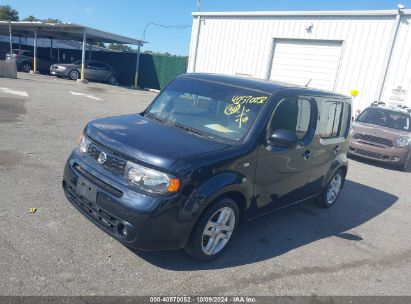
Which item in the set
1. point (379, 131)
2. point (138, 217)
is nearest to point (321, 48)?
point (379, 131)

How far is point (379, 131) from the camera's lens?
9945 mm

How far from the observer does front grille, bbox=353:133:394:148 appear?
9720mm

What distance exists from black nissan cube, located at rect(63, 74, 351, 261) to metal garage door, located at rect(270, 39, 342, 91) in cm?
1195

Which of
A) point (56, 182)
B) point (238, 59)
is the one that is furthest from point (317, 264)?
point (238, 59)

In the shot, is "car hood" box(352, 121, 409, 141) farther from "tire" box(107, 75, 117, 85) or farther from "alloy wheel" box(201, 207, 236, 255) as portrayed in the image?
"tire" box(107, 75, 117, 85)

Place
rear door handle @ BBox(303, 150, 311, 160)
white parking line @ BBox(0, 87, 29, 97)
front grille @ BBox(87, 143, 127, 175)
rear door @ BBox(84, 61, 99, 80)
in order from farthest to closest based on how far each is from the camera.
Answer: rear door @ BBox(84, 61, 99, 80), white parking line @ BBox(0, 87, 29, 97), rear door handle @ BBox(303, 150, 311, 160), front grille @ BBox(87, 143, 127, 175)

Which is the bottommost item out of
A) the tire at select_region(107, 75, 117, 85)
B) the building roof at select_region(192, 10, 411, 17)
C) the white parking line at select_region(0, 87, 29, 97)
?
the white parking line at select_region(0, 87, 29, 97)

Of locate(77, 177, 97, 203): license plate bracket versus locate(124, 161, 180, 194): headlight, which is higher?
locate(124, 161, 180, 194): headlight

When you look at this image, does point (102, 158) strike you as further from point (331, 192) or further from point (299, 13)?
point (299, 13)

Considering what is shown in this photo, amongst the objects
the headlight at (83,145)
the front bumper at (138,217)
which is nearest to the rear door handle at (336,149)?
the front bumper at (138,217)

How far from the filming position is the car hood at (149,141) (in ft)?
10.5

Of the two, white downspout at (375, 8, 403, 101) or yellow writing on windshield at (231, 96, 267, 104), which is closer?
yellow writing on windshield at (231, 96, 267, 104)

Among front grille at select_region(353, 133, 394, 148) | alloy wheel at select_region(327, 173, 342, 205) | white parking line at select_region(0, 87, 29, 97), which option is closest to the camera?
alloy wheel at select_region(327, 173, 342, 205)

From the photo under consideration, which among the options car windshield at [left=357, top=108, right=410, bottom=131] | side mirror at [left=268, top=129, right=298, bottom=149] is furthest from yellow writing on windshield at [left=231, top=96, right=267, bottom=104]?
car windshield at [left=357, top=108, right=410, bottom=131]
